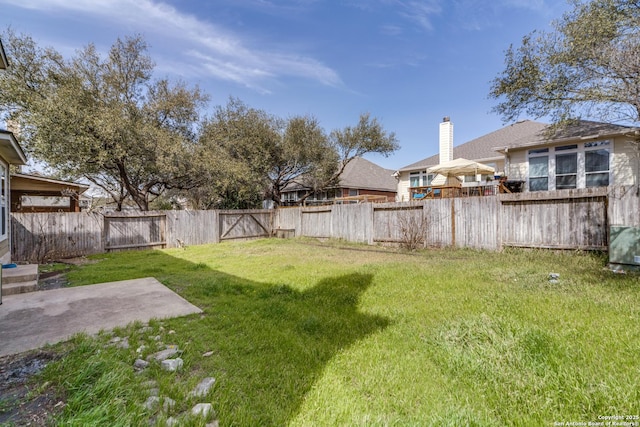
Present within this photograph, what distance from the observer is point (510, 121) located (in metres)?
10.4

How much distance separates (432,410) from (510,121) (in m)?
11.7

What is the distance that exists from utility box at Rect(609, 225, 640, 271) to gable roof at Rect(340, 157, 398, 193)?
1738 cm

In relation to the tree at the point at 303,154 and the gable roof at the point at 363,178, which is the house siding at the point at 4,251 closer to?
the tree at the point at 303,154

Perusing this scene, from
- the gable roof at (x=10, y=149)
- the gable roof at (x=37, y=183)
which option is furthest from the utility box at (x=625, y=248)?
the gable roof at (x=37, y=183)

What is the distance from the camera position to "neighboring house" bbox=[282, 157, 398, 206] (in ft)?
75.2

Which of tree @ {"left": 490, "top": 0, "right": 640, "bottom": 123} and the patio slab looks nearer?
the patio slab

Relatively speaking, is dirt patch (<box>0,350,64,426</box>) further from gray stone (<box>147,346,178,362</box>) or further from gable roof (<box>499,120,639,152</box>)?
gable roof (<box>499,120,639,152</box>)

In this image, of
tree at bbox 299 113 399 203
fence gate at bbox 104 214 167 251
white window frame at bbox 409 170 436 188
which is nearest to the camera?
fence gate at bbox 104 214 167 251

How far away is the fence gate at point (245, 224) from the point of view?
14087 mm

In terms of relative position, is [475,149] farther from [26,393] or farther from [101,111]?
[26,393]

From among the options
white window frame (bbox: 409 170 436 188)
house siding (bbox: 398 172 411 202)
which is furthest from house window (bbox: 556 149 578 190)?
house siding (bbox: 398 172 411 202)

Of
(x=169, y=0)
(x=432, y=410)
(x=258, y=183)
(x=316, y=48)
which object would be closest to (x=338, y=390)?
(x=432, y=410)

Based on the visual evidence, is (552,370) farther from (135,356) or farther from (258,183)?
(258,183)

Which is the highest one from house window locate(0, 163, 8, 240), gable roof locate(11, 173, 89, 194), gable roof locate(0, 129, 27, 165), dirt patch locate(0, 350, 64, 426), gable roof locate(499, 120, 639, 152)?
gable roof locate(499, 120, 639, 152)
